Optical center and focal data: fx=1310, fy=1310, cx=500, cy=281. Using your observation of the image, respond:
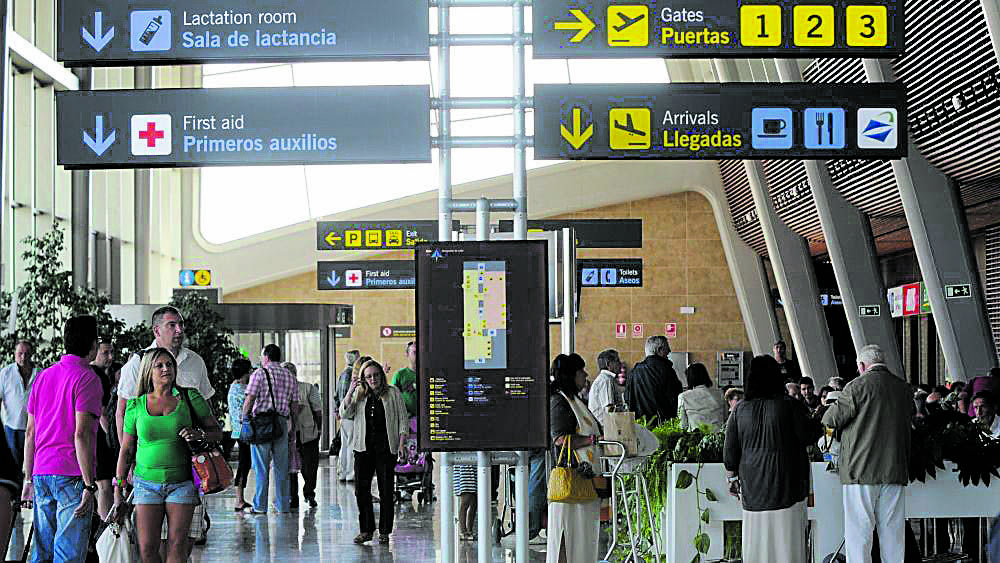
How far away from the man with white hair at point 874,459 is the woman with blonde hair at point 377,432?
446 cm

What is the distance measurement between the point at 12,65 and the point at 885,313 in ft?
48.1

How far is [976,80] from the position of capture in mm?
15086

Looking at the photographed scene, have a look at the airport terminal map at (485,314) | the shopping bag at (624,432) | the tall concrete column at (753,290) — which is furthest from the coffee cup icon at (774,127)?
the tall concrete column at (753,290)

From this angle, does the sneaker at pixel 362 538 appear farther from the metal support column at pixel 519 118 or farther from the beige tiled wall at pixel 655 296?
the beige tiled wall at pixel 655 296

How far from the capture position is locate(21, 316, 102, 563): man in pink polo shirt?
736cm

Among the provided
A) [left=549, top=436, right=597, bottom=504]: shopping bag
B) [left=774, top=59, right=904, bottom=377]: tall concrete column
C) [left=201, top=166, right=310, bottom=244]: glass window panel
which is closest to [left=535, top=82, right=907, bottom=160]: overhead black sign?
[left=549, top=436, right=597, bottom=504]: shopping bag

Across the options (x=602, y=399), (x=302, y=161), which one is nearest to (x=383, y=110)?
(x=302, y=161)

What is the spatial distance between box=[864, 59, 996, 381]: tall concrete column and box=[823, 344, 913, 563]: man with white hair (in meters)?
9.71

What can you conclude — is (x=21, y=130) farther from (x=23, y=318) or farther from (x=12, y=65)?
(x=23, y=318)

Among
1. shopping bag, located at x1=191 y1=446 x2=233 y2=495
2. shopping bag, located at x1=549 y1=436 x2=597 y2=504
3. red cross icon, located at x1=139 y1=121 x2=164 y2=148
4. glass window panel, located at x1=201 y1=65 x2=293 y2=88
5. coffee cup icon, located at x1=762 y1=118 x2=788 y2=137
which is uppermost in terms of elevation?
glass window panel, located at x1=201 y1=65 x2=293 y2=88

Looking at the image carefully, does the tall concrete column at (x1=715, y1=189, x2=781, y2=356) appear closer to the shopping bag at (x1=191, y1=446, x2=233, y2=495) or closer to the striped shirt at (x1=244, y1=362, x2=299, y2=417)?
the striped shirt at (x1=244, y1=362, x2=299, y2=417)

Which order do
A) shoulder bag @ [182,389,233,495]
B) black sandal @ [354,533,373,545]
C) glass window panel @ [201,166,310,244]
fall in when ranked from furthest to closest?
glass window panel @ [201,166,310,244] < black sandal @ [354,533,373,545] < shoulder bag @ [182,389,233,495]

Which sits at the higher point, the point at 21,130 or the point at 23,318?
the point at 21,130

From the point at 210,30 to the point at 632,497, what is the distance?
4.55 metres
